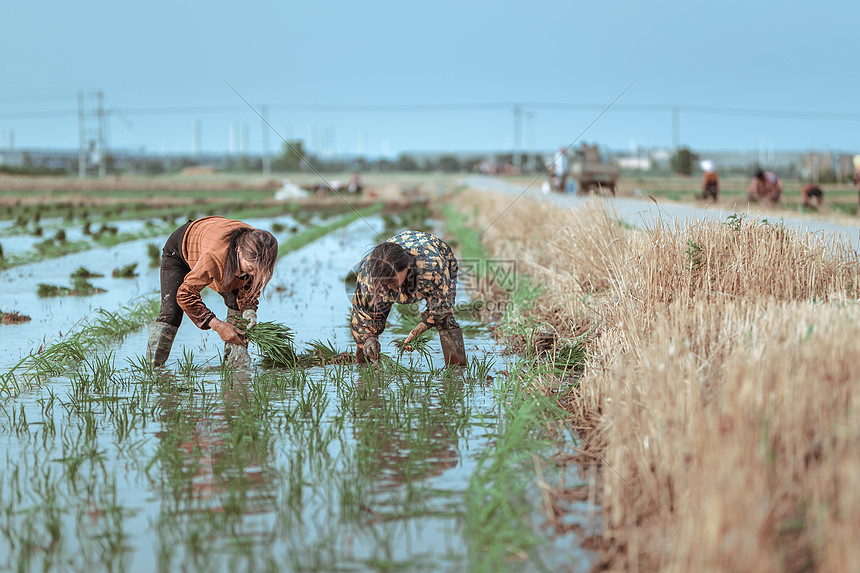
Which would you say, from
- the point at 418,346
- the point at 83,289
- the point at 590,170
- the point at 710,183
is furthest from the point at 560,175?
the point at 418,346

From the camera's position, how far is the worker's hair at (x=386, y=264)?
5.73 meters

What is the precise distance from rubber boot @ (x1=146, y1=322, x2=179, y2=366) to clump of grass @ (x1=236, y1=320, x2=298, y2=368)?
0.50m

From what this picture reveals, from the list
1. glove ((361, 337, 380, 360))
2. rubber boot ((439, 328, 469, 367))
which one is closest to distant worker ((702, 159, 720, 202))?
rubber boot ((439, 328, 469, 367))

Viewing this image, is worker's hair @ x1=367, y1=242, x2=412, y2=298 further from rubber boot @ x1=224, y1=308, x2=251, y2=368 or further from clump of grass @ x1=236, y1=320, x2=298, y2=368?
rubber boot @ x1=224, y1=308, x2=251, y2=368

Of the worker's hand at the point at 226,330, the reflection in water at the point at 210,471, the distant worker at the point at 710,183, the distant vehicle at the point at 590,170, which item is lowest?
the reflection in water at the point at 210,471

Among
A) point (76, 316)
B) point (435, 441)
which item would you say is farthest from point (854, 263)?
point (76, 316)

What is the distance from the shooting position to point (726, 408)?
346 cm

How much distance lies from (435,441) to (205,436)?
126 cm

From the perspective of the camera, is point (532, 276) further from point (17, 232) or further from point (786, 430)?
point (17, 232)

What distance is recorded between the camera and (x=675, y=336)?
4598mm

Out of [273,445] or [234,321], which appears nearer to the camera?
[273,445]

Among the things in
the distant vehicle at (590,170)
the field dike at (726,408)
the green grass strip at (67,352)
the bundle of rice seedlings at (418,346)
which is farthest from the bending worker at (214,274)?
the distant vehicle at (590,170)

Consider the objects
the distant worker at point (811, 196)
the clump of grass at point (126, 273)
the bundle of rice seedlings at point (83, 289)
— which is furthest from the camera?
the distant worker at point (811, 196)

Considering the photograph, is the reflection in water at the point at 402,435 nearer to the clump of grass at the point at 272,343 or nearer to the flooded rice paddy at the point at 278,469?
the flooded rice paddy at the point at 278,469
